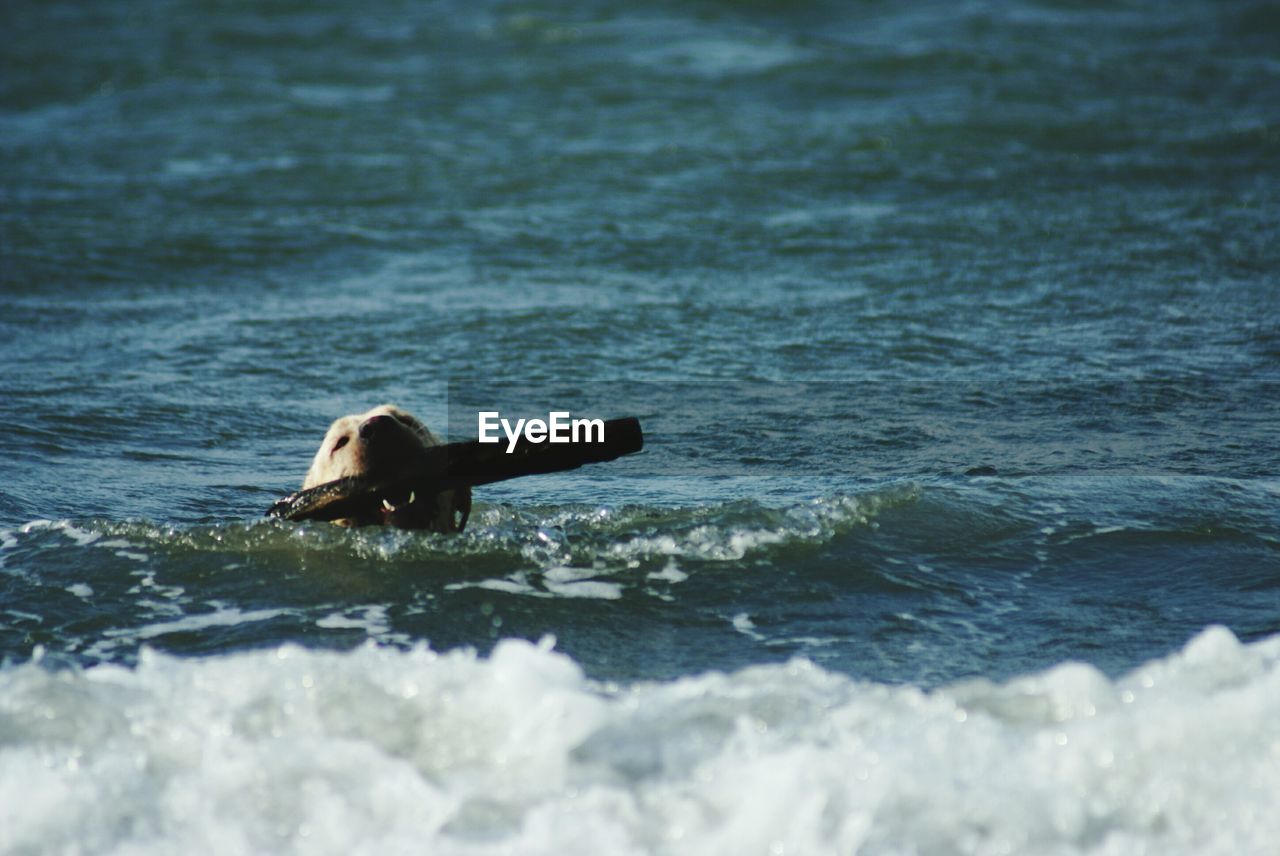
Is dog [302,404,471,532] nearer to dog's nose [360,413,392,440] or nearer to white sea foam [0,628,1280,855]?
dog's nose [360,413,392,440]

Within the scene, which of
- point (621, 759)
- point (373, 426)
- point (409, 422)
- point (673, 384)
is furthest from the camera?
point (673, 384)

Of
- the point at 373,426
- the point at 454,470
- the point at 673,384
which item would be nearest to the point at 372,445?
the point at 373,426

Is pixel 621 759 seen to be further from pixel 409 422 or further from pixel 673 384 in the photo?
pixel 673 384

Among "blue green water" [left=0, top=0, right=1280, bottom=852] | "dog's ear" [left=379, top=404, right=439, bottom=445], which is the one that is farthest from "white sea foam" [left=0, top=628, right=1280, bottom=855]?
"dog's ear" [left=379, top=404, right=439, bottom=445]

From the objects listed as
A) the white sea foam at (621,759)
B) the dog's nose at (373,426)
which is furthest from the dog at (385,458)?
the white sea foam at (621,759)

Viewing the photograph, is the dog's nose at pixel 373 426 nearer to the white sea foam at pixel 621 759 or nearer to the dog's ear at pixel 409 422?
the dog's ear at pixel 409 422

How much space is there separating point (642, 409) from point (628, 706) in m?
3.56

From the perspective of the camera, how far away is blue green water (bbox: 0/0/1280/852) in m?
4.04

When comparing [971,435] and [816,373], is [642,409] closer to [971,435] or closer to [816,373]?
[816,373]

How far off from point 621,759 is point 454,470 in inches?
66.4

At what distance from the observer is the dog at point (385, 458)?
5102 millimetres

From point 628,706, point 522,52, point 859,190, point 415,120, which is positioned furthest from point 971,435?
point 522,52

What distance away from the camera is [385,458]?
514cm

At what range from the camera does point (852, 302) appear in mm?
9312
